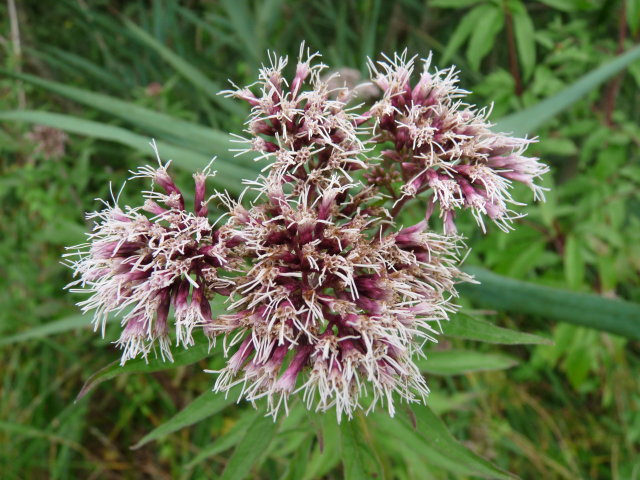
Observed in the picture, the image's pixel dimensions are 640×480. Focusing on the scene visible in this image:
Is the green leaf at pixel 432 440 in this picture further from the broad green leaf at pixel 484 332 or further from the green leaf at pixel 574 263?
the green leaf at pixel 574 263

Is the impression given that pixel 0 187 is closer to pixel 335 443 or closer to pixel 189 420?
pixel 189 420

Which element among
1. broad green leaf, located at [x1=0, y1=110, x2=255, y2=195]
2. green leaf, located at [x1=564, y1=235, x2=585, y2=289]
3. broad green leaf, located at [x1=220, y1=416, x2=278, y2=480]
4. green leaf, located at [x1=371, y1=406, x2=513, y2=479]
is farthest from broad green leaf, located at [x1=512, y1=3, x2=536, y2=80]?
broad green leaf, located at [x1=220, y1=416, x2=278, y2=480]

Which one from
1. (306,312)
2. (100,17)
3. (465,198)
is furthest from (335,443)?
(100,17)

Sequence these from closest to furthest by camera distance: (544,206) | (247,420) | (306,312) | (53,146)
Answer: (306,312), (247,420), (544,206), (53,146)

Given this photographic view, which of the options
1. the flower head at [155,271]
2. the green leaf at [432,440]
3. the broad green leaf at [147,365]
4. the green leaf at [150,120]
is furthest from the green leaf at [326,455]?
the green leaf at [150,120]

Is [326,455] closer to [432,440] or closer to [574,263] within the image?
[432,440]

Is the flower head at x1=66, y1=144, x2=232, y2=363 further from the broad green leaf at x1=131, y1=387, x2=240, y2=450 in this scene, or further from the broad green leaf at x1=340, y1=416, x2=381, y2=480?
the broad green leaf at x1=340, y1=416, x2=381, y2=480

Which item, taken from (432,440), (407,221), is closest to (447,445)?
(432,440)
